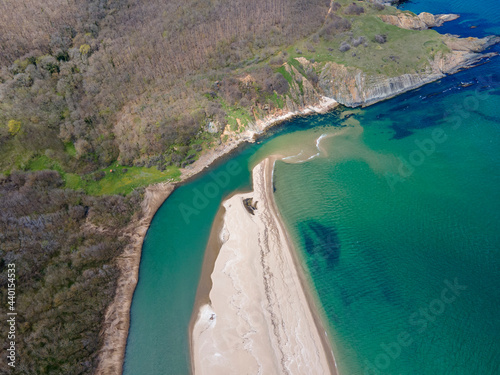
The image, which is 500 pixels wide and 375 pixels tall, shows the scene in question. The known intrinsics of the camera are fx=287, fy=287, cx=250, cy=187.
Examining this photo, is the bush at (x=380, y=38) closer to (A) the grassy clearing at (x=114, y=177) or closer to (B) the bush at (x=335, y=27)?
(B) the bush at (x=335, y=27)

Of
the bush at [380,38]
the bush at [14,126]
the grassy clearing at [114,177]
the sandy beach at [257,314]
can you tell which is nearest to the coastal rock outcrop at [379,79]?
the bush at [380,38]

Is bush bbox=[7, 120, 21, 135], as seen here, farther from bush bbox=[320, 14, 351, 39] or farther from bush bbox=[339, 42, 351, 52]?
bush bbox=[339, 42, 351, 52]

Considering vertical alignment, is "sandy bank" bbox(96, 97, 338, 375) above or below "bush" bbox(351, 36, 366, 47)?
below

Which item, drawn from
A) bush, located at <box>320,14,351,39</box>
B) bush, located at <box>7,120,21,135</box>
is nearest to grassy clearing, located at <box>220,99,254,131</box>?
bush, located at <box>320,14,351,39</box>

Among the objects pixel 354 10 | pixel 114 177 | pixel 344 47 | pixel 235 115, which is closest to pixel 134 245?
pixel 114 177

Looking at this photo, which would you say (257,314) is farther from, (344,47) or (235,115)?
(344,47)
